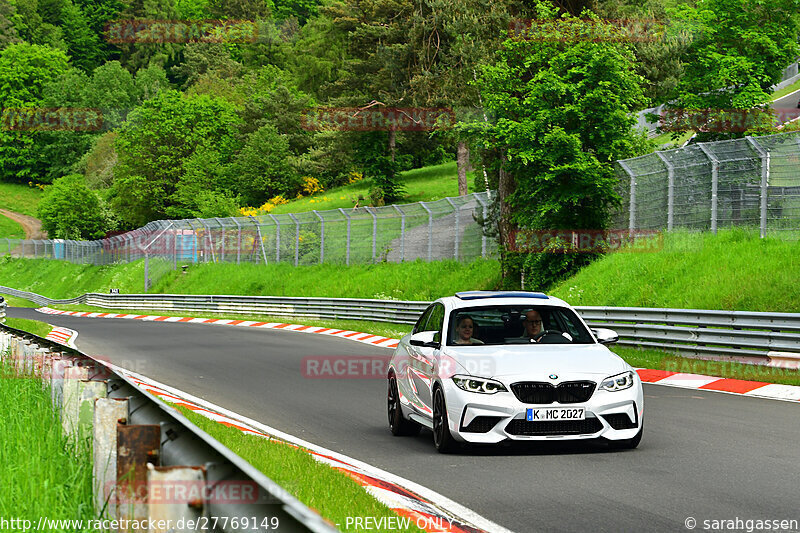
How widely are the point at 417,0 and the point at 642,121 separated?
744 inches

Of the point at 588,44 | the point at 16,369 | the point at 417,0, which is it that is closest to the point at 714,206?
the point at 588,44

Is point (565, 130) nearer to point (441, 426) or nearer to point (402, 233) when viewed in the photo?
point (402, 233)

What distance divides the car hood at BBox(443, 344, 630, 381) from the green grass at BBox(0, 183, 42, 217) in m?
132

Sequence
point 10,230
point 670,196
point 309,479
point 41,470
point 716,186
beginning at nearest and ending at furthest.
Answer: point 41,470, point 309,479, point 716,186, point 670,196, point 10,230

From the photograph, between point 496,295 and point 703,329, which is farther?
point 703,329

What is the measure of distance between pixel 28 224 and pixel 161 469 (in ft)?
433

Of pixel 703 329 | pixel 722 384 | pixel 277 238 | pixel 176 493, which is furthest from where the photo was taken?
pixel 277 238

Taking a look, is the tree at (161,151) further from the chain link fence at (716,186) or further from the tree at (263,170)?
the chain link fence at (716,186)

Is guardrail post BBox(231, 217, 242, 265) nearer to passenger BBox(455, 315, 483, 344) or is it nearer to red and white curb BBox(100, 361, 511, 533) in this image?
red and white curb BBox(100, 361, 511, 533)


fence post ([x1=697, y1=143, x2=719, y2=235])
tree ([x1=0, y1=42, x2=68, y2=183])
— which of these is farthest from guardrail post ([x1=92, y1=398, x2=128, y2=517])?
tree ([x1=0, y1=42, x2=68, y2=183])

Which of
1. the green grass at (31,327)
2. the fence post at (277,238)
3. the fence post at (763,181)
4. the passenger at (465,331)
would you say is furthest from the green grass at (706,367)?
the fence post at (277,238)

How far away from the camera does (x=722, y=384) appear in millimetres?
15516

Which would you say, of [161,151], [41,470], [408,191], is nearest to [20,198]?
[161,151]

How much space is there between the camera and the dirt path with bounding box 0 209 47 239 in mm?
120875
